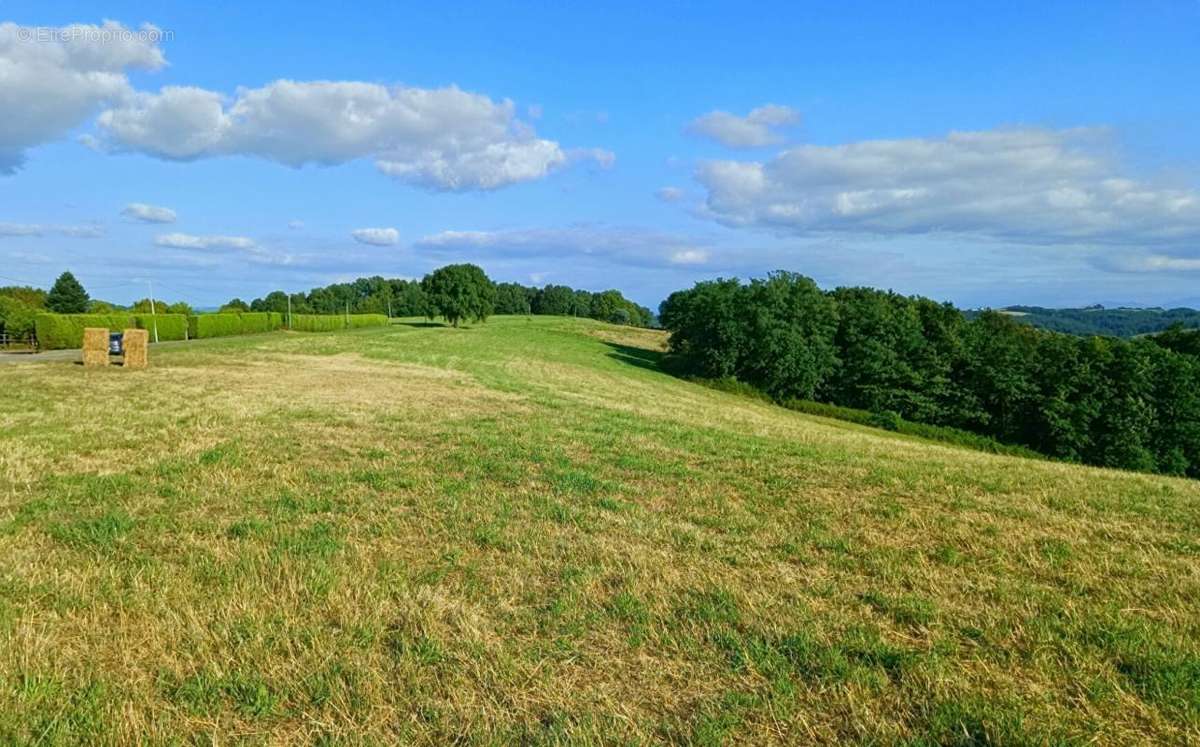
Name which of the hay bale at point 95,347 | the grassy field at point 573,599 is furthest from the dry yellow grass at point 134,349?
the grassy field at point 573,599

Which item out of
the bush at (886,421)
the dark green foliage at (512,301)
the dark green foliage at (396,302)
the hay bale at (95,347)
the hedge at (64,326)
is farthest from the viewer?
the dark green foliage at (512,301)

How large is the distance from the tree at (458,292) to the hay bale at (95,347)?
70.4m

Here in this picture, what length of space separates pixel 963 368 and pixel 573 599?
68611mm

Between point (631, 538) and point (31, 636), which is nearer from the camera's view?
point (31, 636)

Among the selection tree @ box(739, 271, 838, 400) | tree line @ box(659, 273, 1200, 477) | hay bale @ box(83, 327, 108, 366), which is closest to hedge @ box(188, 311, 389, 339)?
hay bale @ box(83, 327, 108, 366)

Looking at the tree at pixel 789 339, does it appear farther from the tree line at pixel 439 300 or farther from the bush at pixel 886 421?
the tree line at pixel 439 300

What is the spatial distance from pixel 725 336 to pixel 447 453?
183ft

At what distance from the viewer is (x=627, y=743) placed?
3414 mm

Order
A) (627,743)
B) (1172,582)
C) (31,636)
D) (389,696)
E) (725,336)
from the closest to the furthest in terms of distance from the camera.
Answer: (627,743)
(389,696)
(31,636)
(1172,582)
(725,336)

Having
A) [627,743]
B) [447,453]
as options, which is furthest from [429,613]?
[447,453]

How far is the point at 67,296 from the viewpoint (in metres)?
86.5

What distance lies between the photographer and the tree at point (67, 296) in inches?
3334

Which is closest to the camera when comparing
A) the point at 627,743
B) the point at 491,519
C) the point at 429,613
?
the point at 627,743

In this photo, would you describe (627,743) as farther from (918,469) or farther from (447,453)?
(918,469)
